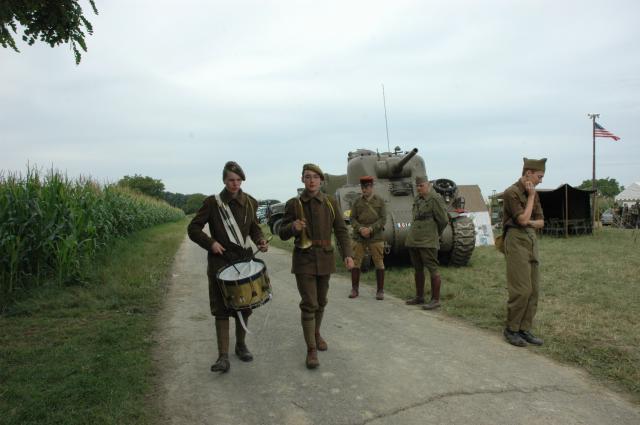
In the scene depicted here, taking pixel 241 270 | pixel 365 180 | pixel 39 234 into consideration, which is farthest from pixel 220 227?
pixel 39 234

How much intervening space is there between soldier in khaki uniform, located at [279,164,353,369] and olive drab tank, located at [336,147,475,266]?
16.6 feet

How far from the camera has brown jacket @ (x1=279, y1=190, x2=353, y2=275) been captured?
187 inches

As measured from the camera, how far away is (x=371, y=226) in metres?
7.88

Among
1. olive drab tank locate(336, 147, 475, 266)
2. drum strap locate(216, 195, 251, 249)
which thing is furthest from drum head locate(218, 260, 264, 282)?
olive drab tank locate(336, 147, 475, 266)

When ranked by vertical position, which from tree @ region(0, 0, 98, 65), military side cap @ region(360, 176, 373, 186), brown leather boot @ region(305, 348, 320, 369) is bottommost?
brown leather boot @ region(305, 348, 320, 369)

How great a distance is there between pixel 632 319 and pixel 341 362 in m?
4.03

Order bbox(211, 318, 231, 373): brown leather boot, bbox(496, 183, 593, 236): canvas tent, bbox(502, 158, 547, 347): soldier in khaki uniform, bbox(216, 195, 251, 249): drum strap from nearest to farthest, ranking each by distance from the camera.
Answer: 1. bbox(211, 318, 231, 373): brown leather boot
2. bbox(216, 195, 251, 249): drum strap
3. bbox(502, 158, 547, 347): soldier in khaki uniform
4. bbox(496, 183, 593, 236): canvas tent

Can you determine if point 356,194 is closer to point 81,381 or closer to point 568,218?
point 81,381

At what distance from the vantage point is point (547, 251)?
45.8ft

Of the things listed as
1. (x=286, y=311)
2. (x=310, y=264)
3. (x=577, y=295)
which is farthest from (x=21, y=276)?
(x=577, y=295)

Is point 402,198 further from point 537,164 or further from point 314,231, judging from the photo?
point 314,231

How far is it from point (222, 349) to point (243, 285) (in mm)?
759

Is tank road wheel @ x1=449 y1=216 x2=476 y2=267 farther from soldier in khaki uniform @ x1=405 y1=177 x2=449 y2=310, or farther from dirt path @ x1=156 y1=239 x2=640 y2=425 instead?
dirt path @ x1=156 y1=239 x2=640 y2=425

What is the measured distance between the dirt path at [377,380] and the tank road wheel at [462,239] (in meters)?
4.19
